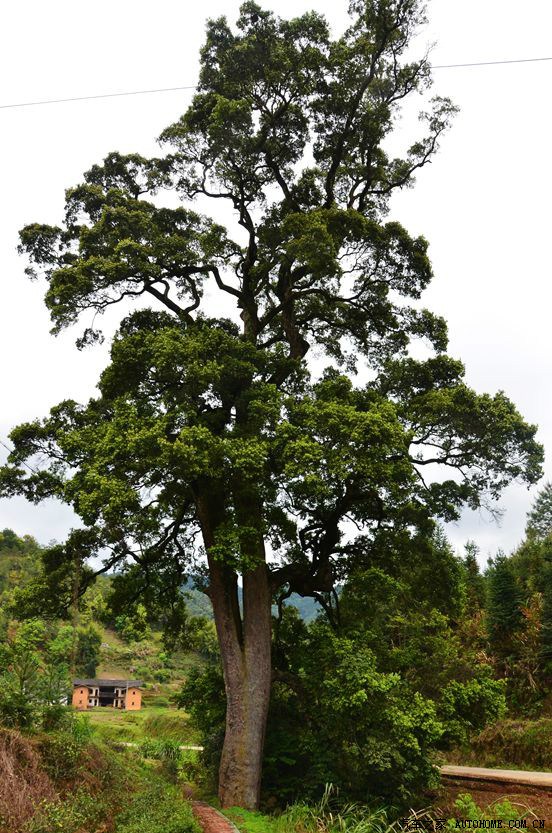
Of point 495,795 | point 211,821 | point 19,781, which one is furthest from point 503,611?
point 19,781

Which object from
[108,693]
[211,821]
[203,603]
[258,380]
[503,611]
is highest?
[258,380]

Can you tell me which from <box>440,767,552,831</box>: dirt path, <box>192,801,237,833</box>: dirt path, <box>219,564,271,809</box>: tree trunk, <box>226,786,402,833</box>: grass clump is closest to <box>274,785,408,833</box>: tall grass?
<box>226,786,402,833</box>: grass clump

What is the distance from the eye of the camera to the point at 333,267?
12.8 m

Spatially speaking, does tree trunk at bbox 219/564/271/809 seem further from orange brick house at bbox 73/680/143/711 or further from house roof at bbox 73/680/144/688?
house roof at bbox 73/680/144/688

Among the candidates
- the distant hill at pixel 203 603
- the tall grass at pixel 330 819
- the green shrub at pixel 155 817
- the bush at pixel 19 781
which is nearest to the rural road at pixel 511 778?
the tall grass at pixel 330 819

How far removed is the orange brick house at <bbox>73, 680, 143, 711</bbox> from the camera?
4519 centimetres

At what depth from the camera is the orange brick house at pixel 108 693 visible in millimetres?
45188

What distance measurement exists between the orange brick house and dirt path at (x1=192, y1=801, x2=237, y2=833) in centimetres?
3845

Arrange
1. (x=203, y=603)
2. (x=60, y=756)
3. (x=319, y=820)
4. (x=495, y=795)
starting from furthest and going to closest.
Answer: (x=203, y=603)
(x=495, y=795)
(x=319, y=820)
(x=60, y=756)

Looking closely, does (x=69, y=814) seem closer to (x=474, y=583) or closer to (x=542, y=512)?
(x=474, y=583)

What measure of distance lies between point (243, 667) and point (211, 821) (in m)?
3.12

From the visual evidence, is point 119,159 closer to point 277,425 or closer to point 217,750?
point 277,425

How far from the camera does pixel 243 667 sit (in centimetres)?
1213

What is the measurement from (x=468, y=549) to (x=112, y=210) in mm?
30099
